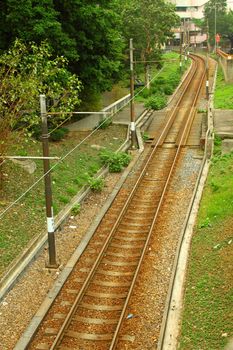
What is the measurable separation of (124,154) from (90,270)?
12.3 metres

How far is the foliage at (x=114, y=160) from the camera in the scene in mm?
25312

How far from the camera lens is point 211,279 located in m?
13.7

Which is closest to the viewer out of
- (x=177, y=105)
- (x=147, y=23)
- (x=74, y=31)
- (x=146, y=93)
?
(x=74, y=31)

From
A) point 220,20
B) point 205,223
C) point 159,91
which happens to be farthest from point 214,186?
point 220,20

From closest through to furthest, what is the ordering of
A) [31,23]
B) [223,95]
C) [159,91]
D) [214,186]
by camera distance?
[214,186], [31,23], [223,95], [159,91]

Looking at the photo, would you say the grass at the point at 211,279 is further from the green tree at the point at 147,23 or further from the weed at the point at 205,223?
the green tree at the point at 147,23

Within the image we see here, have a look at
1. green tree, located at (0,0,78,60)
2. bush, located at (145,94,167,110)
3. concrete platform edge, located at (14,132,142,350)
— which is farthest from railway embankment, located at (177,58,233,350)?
bush, located at (145,94,167,110)

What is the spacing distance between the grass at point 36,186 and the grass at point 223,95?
12479 mm

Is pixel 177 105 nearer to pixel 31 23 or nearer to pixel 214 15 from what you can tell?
pixel 31 23

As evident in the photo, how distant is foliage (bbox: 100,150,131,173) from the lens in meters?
25.3

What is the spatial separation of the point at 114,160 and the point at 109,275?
11.2 m

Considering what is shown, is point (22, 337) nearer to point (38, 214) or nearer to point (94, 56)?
point (38, 214)

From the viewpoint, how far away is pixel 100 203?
2114 cm

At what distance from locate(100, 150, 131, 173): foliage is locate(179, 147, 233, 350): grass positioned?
5970mm
